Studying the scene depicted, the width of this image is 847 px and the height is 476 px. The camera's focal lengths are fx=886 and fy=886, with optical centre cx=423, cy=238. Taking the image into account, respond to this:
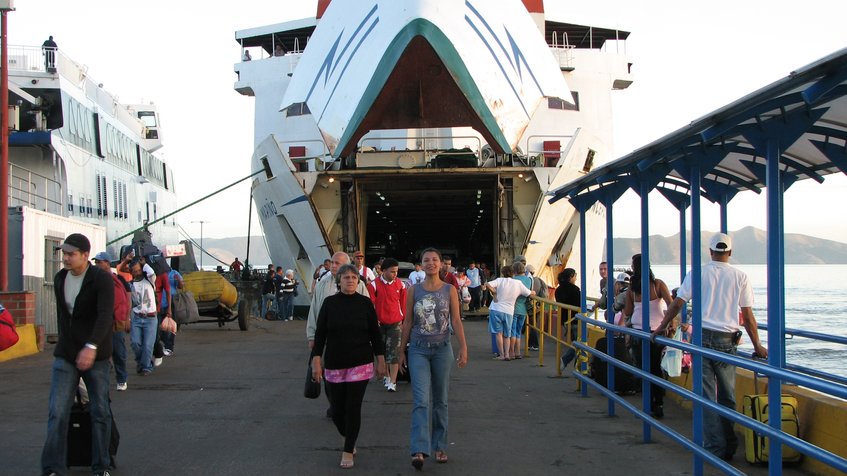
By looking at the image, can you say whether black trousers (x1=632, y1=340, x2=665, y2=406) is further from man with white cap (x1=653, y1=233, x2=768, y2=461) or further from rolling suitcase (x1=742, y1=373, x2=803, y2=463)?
rolling suitcase (x1=742, y1=373, x2=803, y2=463)

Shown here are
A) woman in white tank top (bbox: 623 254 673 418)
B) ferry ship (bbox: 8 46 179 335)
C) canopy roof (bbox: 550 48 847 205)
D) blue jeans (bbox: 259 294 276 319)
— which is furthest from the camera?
blue jeans (bbox: 259 294 276 319)

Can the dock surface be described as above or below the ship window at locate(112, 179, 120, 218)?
below

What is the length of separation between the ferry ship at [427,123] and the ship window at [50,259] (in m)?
4.80

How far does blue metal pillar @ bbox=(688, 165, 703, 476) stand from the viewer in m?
5.78

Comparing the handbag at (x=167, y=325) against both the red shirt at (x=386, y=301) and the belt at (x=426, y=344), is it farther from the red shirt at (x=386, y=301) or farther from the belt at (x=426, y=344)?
the belt at (x=426, y=344)

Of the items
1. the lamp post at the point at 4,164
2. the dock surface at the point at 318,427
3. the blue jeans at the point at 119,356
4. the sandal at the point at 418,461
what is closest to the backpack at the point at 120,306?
the dock surface at the point at 318,427

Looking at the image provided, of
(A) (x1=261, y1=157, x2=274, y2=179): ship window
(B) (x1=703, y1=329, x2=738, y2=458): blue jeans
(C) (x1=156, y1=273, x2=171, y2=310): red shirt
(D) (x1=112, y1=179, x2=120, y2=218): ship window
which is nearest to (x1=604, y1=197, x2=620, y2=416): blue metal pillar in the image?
(B) (x1=703, y1=329, x2=738, y2=458): blue jeans

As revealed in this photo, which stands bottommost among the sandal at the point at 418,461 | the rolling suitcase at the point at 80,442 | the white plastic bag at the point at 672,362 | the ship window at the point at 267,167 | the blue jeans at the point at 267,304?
the blue jeans at the point at 267,304

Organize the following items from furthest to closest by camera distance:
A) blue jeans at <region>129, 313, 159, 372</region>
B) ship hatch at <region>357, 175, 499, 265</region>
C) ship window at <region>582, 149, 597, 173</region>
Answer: ship hatch at <region>357, 175, 499, 265</region> < ship window at <region>582, 149, 597, 173</region> < blue jeans at <region>129, 313, 159, 372</region>

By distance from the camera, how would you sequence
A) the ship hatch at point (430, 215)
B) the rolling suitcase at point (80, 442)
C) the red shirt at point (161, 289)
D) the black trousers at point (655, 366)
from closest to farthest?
the rolling suitcase at point (80, 442), the black trousers at point (655, 366), the red shirt at point (161, 289), the ship hatch at point (430, 215)

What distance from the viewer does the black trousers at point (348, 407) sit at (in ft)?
20.4

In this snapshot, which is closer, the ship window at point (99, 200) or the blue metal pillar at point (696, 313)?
the blue metal pillar at point (696, 313)

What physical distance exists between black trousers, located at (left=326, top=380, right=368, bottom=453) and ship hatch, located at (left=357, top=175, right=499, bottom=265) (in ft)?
45.7

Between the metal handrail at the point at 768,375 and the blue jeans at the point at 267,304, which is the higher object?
the metal handrail at the point at 768,375
